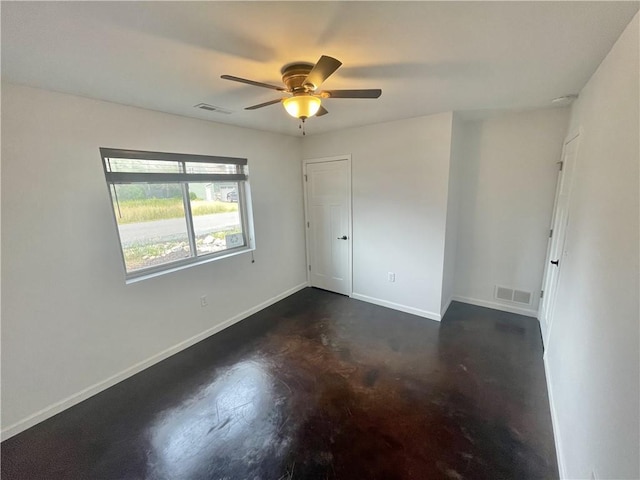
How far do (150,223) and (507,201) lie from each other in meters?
4.00

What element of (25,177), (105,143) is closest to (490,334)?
(105,143)

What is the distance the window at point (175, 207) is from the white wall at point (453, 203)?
2.42 meters

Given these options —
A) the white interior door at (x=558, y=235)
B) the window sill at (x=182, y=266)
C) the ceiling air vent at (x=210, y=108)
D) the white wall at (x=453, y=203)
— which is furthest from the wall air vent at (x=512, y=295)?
the ceiling air vent at (x=210, y=108)

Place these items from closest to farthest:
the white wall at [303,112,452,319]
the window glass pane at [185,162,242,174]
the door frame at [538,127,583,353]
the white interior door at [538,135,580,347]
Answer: the door frame at [538,127,583,353] < the white interior door at [538,135,580,347] < the window glass pane at [185,162,242,174] < the white wall at [303,112,452,319]

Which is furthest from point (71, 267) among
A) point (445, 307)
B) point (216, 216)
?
point (445, 307)

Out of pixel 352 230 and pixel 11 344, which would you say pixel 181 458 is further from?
pixel 352 230

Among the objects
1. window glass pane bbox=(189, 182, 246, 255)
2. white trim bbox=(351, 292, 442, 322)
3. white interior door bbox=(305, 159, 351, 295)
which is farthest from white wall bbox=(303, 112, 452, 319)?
window glass pane bbox=(189, 182, 246, 255)

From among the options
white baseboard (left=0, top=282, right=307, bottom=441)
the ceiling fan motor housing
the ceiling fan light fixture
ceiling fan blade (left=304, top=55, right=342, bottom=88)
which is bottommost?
white baseboard (left=0, top=282, right=307, bottom=441)

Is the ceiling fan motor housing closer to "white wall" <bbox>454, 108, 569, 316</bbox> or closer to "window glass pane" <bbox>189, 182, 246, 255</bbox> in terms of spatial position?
"window glass pane" <bbox>189, 182, 246, 255</bbox>

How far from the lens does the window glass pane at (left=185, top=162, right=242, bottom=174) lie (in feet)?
9.18

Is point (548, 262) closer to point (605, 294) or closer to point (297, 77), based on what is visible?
point (605, 294)

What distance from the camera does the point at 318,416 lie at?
1918mm

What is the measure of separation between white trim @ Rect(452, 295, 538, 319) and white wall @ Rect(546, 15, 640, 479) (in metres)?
1.52

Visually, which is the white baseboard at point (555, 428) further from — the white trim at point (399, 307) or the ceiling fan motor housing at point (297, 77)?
the ceiling fan motor housing at point (297, 77)
